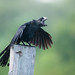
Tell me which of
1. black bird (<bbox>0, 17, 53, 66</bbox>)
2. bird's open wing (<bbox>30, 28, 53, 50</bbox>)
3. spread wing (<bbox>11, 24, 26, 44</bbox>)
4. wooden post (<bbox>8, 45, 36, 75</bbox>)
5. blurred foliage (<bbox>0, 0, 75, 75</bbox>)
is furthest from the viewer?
blurred foliage (<bbox>0, 0, 75, 75</bbox>)

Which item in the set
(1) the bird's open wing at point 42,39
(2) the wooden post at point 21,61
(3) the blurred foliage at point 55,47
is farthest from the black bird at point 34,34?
(3) the blurred foliage at point 55,47

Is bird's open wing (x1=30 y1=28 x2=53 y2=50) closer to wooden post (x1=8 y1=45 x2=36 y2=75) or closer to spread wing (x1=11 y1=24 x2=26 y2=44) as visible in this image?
spread wing (x1=11 y1=24 x2=26 y2=44)

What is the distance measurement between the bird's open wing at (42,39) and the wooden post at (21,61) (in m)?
2.53

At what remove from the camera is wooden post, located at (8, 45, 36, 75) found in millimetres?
6422

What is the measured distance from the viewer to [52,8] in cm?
6950

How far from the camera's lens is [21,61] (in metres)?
6.45

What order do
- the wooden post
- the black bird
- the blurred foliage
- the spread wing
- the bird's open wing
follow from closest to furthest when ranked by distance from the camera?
the wooden post
the spread wing
the black bird
the bird's open wing
the blurred foliage

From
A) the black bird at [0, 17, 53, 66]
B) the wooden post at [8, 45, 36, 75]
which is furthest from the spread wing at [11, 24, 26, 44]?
the wooden post at [8, 45, 36, 75]

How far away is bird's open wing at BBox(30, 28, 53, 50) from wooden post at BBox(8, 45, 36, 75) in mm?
2533

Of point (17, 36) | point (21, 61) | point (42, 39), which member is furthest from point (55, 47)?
point (21, 61)

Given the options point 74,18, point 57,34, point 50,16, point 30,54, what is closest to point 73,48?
point 57,34

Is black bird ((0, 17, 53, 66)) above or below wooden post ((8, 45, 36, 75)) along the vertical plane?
above

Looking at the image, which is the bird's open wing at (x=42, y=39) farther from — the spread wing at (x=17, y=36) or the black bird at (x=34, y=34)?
the spread wing at (x=17, y=36)

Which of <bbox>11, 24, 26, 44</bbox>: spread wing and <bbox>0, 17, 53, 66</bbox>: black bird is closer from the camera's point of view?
<bbox>11, 24, 26, 44</bbox>: spread wing
